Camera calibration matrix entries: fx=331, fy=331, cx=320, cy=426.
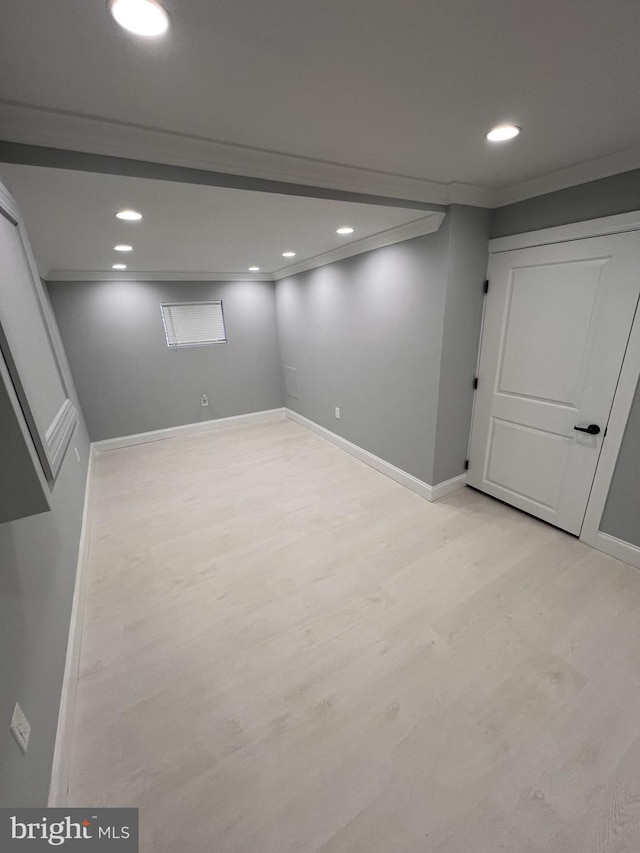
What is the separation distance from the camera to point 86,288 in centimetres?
390

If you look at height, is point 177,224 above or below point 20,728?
above

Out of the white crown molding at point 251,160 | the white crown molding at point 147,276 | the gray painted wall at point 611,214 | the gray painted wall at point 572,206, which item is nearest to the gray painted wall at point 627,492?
the gray painted wall at point 611,214

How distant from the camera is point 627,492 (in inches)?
81.0

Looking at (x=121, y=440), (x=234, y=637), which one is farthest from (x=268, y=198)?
(x=121, y=440)

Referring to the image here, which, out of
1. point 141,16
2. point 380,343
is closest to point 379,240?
point 380,343

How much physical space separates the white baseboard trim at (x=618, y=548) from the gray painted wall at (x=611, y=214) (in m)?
0.04

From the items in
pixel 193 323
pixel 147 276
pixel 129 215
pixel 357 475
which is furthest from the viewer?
pixel 193 323

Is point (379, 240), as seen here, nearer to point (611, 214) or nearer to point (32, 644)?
point (611, 214)

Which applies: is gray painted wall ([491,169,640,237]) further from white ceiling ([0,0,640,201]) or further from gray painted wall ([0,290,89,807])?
gray painted wall ([0,290,89,807])

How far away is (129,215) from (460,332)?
2367mm

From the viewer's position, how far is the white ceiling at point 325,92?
33.9 inches

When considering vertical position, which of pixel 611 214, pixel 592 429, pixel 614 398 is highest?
pixel 611 214

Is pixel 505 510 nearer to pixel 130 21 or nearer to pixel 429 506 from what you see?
pixel 429 506

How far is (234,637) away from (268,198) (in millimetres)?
2400
